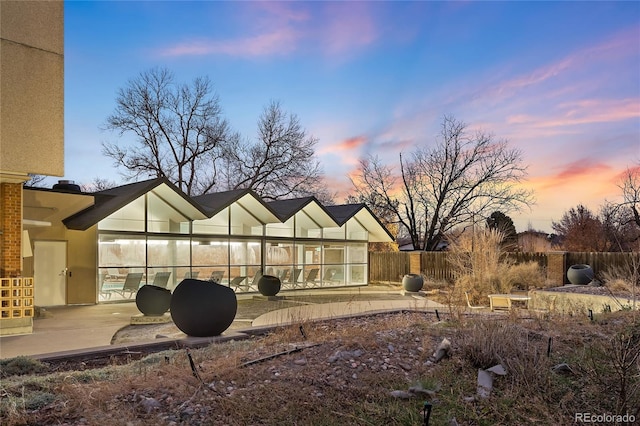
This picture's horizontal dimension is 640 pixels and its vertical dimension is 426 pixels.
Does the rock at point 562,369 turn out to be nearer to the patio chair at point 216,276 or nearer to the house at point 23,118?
the house at point 23,118

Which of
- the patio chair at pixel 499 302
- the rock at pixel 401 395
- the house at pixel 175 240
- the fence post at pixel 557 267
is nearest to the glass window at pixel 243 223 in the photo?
the house at pixel 175 240

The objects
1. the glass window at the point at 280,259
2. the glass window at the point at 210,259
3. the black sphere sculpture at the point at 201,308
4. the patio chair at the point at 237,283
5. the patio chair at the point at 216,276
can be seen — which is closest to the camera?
the black sphere sculpture at the point at 201,308

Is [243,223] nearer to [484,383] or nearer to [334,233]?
[334,233]

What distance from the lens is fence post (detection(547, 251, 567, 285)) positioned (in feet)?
67.7

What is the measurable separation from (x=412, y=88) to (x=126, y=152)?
23.7m

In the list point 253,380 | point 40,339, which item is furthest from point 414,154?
point 253,380

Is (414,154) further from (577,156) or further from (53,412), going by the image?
(53,412)

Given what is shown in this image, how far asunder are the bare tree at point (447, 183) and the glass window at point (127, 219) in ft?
62.1

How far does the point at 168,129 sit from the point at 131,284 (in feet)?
67.3

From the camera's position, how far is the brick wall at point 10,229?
10.6m

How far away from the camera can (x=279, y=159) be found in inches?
1382

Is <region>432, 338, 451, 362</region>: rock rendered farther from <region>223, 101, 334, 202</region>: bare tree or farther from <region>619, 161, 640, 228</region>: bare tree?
<region>223, 101, 334, 202</region>: bare tree

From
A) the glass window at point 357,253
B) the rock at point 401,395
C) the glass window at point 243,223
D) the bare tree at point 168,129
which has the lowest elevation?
the rock at point 401,395

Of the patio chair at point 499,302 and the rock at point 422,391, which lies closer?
the rock at point 422,391
